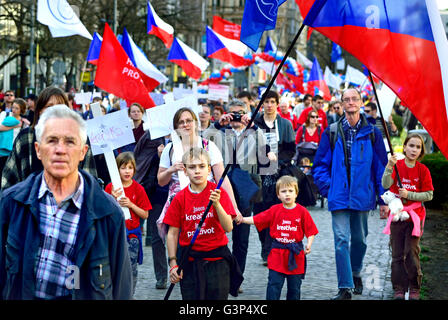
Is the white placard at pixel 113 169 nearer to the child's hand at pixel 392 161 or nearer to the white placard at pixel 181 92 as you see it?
the child's hand at pixel 392 161

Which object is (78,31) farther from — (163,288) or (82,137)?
(82,137)

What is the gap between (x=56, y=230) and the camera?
372 centimetres

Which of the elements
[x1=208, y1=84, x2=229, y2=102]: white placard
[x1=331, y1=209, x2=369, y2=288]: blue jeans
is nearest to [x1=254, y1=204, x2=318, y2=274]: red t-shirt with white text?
[x1=331, y1=209, x2=369, y2=288]: blue jeans

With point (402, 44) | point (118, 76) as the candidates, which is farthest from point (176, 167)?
point (118, 76)

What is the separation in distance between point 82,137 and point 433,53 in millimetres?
2448

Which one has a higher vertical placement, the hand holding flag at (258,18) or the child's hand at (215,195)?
the hand holding flag at (258,18)

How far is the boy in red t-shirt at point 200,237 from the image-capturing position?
6.02m

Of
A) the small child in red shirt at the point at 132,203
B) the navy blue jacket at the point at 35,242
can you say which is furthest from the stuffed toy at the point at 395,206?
the navy blue jacket at the point at 35,242

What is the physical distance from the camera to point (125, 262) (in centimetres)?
392

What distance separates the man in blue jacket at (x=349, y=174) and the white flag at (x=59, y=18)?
5.84 metres

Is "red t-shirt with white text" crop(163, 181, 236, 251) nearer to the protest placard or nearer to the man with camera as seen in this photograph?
the protest placard

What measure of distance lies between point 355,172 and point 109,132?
2368mm

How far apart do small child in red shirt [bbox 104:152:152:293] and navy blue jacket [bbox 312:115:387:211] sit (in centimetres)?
178
